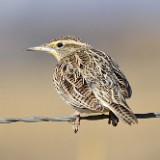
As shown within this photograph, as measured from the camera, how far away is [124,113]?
22.2ft

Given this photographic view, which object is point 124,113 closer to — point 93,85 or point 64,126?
point 93,85

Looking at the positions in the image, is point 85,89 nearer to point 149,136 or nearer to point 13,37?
point 149,136

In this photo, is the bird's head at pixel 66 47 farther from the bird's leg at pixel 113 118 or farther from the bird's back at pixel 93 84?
the bird's leg at pixel 113 118

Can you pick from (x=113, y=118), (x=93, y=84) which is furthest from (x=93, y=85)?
(x=113, y=118)

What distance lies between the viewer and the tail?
21.9 feet

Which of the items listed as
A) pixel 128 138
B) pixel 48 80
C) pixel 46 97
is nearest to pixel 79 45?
pixel 128 138

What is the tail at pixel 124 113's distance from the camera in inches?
262

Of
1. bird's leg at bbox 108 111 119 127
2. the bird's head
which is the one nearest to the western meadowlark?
bird's leg at bbox 108 111 119 127

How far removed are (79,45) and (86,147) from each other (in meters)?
1.10

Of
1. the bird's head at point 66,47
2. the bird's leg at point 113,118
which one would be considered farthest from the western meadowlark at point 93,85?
the bird's head at point 66,47

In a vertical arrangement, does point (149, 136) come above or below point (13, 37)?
below

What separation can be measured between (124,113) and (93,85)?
1.87 feet

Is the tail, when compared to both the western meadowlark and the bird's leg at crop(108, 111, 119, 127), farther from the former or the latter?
the bird's leg at crop(108, 111, 119, 127)

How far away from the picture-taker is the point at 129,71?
24859mm
